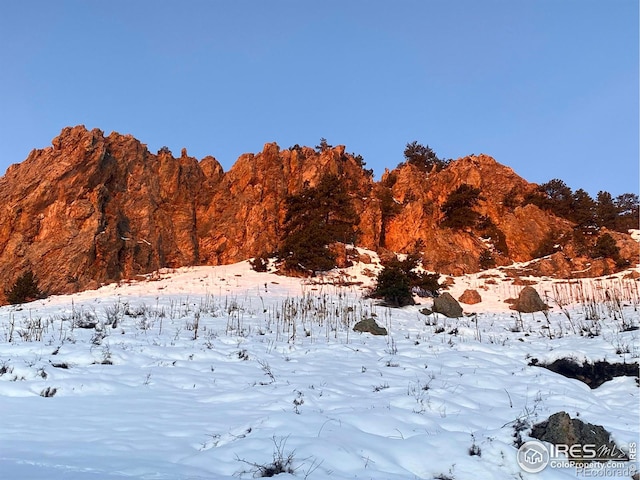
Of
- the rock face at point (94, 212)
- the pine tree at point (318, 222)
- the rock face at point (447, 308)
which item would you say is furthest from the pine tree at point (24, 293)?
the rock face at point (447, 308)

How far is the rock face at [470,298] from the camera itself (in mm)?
19261

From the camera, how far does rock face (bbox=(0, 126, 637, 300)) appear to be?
84.3 ft

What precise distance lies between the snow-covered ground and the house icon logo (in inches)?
3.2

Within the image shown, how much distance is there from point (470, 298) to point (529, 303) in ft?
11.4

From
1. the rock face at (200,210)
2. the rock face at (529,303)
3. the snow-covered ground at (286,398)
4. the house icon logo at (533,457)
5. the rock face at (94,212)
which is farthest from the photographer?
the rock face at (200,210)

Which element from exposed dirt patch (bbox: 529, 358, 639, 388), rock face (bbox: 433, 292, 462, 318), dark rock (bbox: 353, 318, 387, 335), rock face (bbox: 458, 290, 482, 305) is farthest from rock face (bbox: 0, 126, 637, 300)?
exposed dirt patch (bbox: 529, 358, 639, 388)

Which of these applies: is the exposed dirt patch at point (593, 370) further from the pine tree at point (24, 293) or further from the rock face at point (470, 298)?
the pine tree at point (24, 293)

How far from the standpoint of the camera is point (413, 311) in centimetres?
1588

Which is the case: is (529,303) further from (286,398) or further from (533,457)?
(286,398)

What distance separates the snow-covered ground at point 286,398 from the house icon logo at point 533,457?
0.26ft

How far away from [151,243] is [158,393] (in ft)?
85.9

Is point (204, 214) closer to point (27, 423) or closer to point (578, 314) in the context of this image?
point (578, 314)

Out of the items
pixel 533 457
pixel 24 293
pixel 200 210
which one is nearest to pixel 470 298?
pixel 533 457

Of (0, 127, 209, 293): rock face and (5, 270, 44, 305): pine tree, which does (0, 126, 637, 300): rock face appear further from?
(5, 270, 44, 305): pine tree
